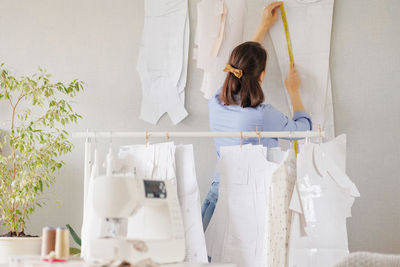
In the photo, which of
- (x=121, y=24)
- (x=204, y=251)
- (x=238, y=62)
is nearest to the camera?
(x=204, y=251)

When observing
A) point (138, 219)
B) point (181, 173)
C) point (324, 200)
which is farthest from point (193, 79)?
point (138, 219)

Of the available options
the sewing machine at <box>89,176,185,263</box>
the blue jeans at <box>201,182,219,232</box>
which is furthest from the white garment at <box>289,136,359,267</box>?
the sewing machine at <box>89,176,185,263</box>

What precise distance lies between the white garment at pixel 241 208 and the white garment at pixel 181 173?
12cm

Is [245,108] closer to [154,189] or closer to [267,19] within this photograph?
[267,19]

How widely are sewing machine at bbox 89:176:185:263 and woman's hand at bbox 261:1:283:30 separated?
1.34m

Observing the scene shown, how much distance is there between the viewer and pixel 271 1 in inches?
112

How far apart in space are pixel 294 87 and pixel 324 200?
67 centimetres

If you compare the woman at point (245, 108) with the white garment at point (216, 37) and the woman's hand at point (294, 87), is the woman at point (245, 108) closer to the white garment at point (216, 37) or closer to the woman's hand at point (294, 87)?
the woman's hand at point (294, 87)

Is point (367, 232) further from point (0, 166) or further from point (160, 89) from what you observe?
point (0, 166)

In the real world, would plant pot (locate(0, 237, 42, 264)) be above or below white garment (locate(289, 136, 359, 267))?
below

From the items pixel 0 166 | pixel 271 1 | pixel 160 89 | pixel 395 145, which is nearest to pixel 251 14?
pixel 271 1

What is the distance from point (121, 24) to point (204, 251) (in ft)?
4.51

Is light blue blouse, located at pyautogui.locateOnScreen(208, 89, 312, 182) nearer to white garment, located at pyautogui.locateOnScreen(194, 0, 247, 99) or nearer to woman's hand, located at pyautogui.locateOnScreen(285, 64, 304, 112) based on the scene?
woman's hand, located at pyautogui.locateOnScreen(285, 64, 304, 112)

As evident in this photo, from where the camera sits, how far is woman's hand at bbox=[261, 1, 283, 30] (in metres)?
2.80
